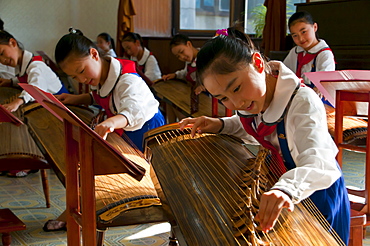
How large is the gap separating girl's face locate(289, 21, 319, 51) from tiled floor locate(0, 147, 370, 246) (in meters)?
1.17

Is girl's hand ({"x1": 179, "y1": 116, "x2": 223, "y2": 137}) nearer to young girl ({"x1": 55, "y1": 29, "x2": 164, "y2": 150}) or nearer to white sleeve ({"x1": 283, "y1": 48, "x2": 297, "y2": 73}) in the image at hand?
young girl ({"x1": 55, "y1": 29, "x2": 164, "y2": 150})

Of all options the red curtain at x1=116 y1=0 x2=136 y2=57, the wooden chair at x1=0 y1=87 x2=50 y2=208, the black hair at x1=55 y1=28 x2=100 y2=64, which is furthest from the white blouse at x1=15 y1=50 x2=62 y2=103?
the red curtain at x1=116 y1=0 x2=136 y2=57

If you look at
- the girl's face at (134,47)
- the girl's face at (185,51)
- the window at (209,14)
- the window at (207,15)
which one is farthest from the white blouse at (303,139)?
the window at (209,14)

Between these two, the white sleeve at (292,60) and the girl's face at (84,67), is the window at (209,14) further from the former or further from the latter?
the girl's face at (84,67)

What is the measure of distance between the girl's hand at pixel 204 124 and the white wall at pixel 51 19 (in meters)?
7.21

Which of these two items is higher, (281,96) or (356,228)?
(281,96)

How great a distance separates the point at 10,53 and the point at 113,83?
157cm

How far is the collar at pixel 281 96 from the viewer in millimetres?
1541

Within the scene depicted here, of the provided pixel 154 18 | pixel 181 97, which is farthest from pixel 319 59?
pixel 154 18

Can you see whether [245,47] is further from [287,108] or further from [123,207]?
[123,207]

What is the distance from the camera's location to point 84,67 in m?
2.63

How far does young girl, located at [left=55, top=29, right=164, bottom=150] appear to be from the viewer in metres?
2.57

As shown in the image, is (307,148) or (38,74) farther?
(38,74)

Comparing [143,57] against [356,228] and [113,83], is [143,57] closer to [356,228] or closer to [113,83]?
[113,83]
